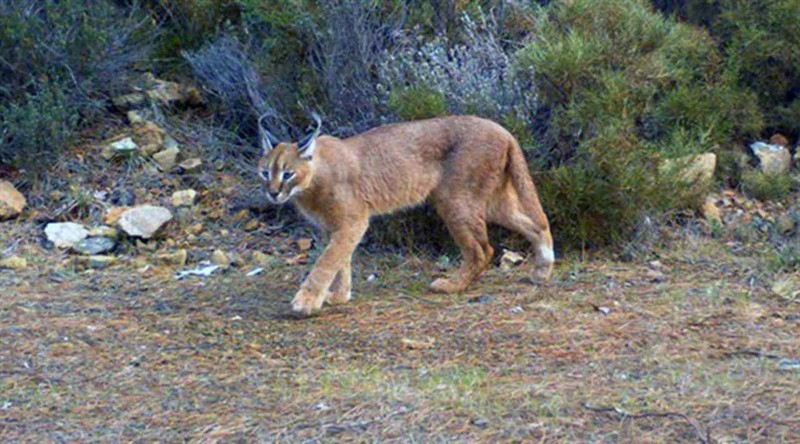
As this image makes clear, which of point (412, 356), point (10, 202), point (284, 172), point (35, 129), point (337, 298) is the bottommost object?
point (10, 202)

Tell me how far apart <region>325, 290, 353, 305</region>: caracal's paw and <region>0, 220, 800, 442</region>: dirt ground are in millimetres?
139

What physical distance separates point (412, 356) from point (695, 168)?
3.71 m

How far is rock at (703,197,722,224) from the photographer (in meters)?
8.69

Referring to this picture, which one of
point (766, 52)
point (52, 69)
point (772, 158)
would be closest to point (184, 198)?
point (52, 69)

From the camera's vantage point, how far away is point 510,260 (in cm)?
808

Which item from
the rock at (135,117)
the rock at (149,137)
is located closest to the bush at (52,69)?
the rock at (135,117)

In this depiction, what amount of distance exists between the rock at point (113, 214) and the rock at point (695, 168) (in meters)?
4.18

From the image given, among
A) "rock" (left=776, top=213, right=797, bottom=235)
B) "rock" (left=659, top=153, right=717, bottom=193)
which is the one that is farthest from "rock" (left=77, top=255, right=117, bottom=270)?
"rock" (left=776, top=213, right=797, bottom=235)

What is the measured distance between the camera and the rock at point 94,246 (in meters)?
8.55

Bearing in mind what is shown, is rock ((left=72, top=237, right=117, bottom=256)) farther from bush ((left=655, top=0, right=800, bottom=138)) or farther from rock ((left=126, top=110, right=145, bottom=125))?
bush ((left=655, top=0, right=800, bottom=138))

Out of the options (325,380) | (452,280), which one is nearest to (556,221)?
(452,280)

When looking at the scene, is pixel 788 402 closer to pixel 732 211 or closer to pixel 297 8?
pixel 732 211

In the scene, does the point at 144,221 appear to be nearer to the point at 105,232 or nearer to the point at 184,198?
the point at 105,232

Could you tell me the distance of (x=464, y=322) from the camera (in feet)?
21.3
